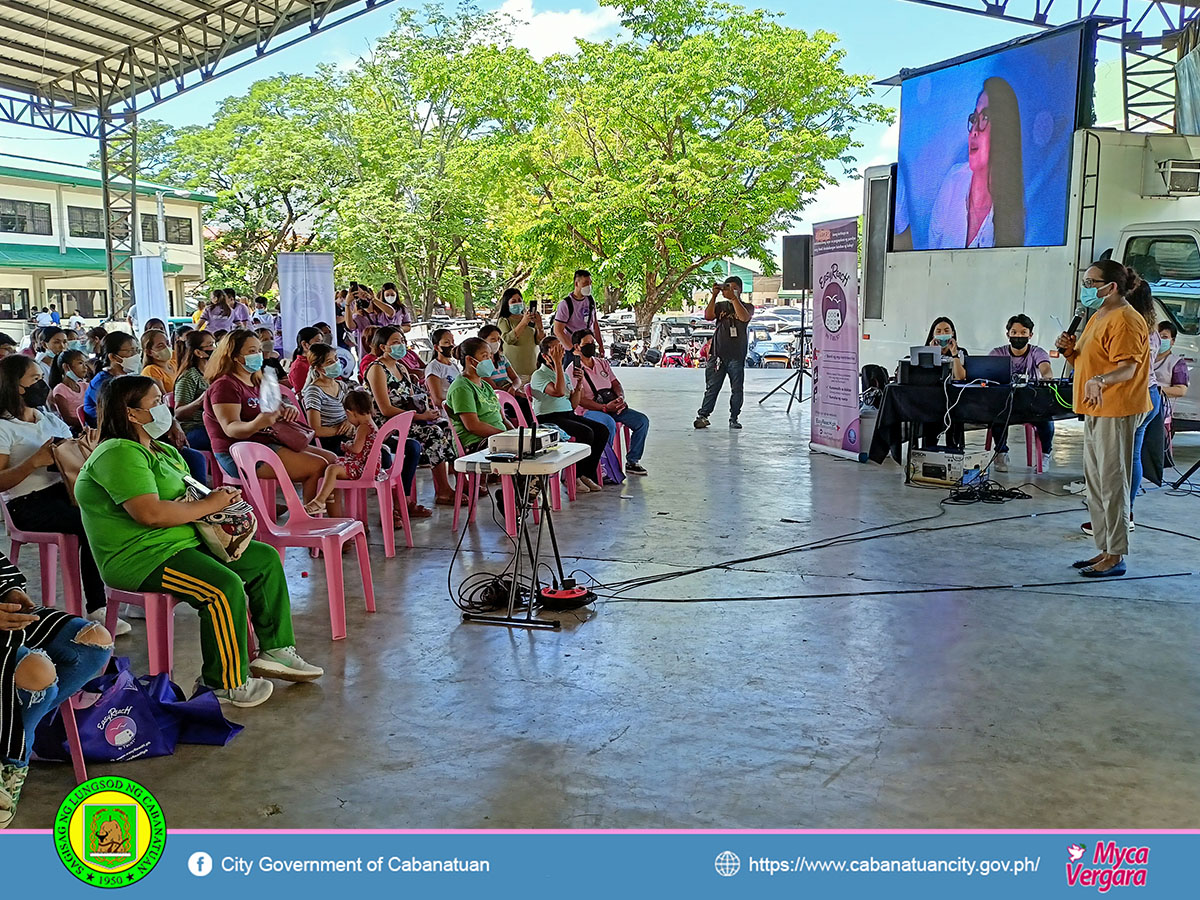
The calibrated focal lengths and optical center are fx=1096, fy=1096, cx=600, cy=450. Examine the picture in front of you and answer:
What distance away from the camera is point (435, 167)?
2581 cm

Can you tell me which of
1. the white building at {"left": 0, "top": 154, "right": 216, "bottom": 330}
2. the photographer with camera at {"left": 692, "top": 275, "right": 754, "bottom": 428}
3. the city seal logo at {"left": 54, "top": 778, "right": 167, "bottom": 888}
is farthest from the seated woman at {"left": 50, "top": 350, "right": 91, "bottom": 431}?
the white building at {"left": 0, "top": 154, "right": 216, "bottom": 330}

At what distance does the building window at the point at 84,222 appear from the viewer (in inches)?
1199

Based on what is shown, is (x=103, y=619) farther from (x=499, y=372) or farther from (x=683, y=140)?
(x=683, y=140)

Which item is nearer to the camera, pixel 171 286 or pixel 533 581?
pixel 533 581

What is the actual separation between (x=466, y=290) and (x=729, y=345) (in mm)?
19230

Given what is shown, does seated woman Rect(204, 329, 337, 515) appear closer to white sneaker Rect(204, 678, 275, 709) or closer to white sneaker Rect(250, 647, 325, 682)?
white sneaker Rect(250, 647, 325, 682)

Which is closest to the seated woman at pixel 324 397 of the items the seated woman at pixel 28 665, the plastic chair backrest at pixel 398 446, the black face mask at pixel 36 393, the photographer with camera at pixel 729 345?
the plastic chair backrest at pixel 398 446

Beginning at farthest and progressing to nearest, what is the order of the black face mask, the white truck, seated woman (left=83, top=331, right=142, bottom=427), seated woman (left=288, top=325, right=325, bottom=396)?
the white truck → seated woman (left=288, top=325, right=325, bottom=396) → seated woman (left=83, top=331, right=142, bottom=427) → the black face mask

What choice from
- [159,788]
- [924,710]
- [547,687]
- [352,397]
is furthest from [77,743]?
[352,397]

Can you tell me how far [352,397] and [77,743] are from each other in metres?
3.24

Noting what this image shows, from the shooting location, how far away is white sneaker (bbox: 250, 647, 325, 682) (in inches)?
152
